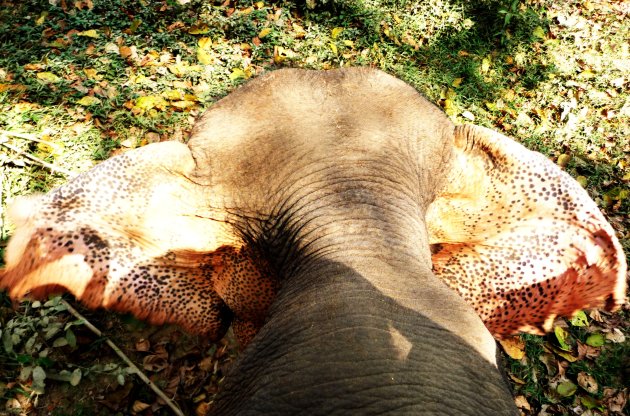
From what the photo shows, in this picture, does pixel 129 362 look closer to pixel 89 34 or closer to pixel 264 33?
pixel 89 34

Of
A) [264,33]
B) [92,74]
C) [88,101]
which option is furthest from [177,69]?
[264,33]

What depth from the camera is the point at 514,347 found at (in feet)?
12.7

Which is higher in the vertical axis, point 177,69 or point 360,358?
point 360,358

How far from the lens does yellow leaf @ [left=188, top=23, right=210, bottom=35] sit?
505cm

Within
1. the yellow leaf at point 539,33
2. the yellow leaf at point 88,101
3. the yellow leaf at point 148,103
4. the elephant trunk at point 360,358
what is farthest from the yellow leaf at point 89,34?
the yellow leaf at point 539,33

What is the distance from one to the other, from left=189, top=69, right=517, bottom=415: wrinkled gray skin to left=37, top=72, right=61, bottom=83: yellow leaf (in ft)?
10.8

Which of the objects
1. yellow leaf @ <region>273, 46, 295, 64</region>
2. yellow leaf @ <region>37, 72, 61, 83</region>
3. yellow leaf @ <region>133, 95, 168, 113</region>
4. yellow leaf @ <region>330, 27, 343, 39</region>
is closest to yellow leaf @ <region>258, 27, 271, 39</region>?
yellow leaf @ <region>273, 46, 295, 64</region>

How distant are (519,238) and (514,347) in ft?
7.19

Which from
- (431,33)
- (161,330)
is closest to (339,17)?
(431,33)

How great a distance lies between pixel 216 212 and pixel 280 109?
0.46 metres

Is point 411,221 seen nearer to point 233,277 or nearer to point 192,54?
point 233,277

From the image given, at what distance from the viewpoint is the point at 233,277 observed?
208 centimetres

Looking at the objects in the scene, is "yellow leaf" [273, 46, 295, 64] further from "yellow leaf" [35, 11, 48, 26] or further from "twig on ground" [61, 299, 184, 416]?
"twig on ground" [61, 299, 184, 416]

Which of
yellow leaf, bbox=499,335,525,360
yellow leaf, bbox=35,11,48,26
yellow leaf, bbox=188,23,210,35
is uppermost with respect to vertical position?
yellow leaf, bbox=35,11,48,26
